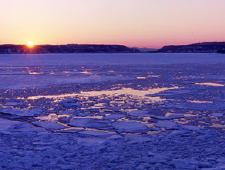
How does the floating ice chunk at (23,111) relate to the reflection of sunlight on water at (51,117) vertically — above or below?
above

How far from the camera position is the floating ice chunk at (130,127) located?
5.08 m

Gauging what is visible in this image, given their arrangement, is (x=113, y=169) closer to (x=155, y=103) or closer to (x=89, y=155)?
(x=89, y=155)

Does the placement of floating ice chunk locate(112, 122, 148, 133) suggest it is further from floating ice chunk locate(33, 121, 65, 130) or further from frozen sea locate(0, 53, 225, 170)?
floating ice chunk locate(33, 121, 65, 130)

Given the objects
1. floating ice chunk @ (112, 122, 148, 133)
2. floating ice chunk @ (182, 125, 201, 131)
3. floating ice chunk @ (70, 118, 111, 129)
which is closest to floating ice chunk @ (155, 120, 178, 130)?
floating ice chunk @ (182, 125, 201, 131)

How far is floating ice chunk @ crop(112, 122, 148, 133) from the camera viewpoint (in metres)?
5.08

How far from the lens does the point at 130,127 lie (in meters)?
5.26

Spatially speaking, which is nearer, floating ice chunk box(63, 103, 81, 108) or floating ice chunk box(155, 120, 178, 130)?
floating ice chunk box(155, 120, 178, 130)

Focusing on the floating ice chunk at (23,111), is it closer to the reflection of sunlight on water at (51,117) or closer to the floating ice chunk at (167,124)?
the reflection of sunlight on water at (51,117)

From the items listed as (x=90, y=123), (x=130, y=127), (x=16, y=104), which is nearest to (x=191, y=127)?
(x=130, y=127)

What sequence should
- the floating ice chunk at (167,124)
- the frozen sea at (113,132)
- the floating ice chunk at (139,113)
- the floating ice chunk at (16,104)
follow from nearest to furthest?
the frozen sea at (113,132)
the floating ice chunk at (167,124)
the floating ice chunk at (139,113)
the floating ice chunk at (16,104)

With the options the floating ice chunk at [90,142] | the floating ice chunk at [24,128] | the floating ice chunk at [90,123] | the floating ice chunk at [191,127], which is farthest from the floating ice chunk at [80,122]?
the floating ice chunk at [191,127]

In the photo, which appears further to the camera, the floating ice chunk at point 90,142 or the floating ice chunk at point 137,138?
the floating ice chunk at point 137,138

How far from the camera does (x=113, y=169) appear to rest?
339cm

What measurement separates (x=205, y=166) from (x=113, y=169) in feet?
3.55
